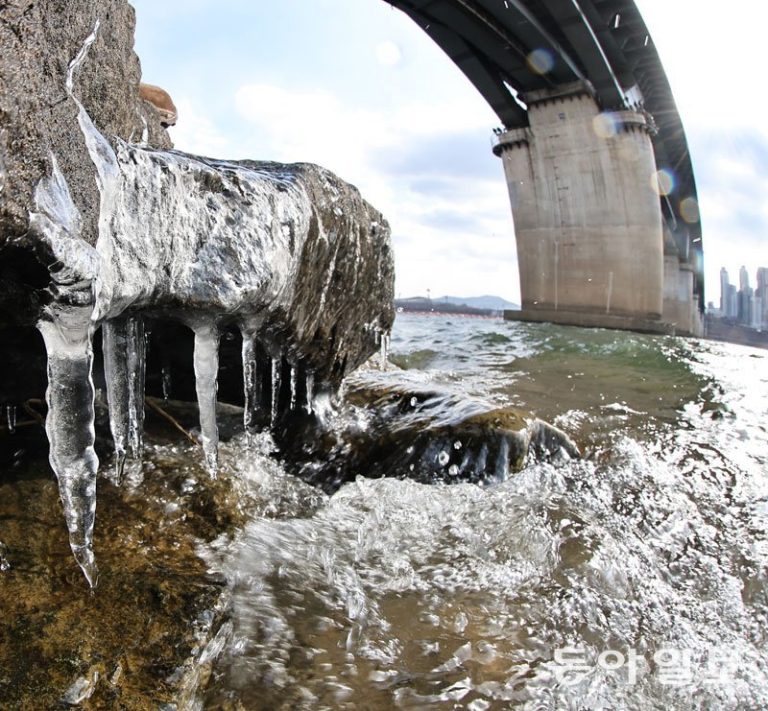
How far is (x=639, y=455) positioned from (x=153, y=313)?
180 inches

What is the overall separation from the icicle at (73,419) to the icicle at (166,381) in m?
2.13

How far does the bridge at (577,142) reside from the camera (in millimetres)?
26031

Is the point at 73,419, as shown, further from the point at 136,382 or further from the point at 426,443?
the point at 426,443

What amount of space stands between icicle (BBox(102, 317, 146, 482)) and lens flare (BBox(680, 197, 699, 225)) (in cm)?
5081

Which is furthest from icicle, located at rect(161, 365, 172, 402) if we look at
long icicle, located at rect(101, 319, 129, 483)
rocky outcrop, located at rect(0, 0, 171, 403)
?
rocky outcrop, located at rect(0, 0, 171, 403)

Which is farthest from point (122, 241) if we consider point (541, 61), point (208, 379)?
point (541, 61)

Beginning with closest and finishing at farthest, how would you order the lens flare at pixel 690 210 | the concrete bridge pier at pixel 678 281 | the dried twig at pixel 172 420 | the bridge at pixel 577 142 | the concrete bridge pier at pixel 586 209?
1. the dried twig at pixel 172 420
2. the bridge at pixel 577 142
3. the concrete bridge pier at pixel 586 209
4. the lens flare at pixel 690 210
5. the concrete bridge pier at pixel 678 281

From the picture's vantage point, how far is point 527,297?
3422 centimetres

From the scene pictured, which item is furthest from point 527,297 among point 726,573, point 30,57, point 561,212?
point 30,57

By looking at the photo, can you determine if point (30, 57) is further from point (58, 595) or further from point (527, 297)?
point (527, 297)

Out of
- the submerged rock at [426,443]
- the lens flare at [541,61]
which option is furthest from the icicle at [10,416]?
the lens flare at [541,61]

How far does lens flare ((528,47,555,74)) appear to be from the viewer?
27000 millimetres

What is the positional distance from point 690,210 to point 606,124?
20.8 meters

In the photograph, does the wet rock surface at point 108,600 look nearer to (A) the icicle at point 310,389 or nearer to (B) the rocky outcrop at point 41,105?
(B) the rocky outcrop at point 41,105
